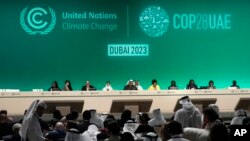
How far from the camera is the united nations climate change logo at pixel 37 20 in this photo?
61.0ft

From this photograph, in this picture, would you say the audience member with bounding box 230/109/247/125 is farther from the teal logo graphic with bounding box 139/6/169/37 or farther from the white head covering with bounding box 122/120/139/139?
the teal logo graphic with bounding box 139/6/169/37

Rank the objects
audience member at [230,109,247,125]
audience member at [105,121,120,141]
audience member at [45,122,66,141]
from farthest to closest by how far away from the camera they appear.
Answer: audience member at [230,109,247,125], audience member at [45,122,66,141], audience member at [105,121,120,141]

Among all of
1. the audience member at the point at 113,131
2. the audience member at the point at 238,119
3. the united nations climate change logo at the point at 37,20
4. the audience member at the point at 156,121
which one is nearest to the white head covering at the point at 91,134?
the audience member at the point at 113,131

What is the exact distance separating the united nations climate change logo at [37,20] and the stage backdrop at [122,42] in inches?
1.4

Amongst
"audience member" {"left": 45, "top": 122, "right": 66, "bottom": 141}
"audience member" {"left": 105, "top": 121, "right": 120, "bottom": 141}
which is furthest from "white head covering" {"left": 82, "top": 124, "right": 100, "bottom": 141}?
"audience member" {"left": 105, "top": 121, "right": 120, "bottom": 141}

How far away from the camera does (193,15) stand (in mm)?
19609

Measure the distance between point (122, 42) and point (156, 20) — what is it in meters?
1.60

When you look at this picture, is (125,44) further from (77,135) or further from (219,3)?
(77,135)

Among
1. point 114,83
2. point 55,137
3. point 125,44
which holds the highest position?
point 125,44

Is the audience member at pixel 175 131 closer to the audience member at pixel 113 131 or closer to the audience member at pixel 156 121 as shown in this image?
the audience member at pixel 113 131

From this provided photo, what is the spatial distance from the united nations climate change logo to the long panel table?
171 inches

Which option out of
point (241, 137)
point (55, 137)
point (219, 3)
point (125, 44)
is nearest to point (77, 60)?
point (125, 44)

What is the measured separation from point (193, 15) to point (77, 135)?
1362cm

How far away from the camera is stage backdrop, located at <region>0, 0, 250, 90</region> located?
1858 cm
